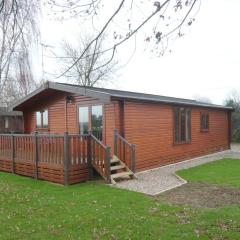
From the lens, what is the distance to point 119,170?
33.6ft

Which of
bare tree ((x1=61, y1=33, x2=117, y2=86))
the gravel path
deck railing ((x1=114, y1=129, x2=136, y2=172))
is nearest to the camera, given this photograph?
bare tree ((x1=61, y1=33, x2=117, y2=86))

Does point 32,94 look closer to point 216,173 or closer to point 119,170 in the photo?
point 119,170

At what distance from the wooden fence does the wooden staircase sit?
50 centimetres

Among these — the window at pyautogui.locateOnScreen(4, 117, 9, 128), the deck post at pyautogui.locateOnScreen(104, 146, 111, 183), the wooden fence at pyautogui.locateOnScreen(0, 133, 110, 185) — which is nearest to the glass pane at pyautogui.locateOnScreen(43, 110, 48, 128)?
the wooden fence at pyautogui.locateOnScreen(0, 133, 110, 185)

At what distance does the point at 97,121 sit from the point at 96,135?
482mm

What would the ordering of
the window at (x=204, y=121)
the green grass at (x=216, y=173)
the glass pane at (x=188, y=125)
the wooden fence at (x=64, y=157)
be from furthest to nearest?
the window at (x=204, y=121), the glass pane at (x=188, y=125), the green grass at (x=216, y=173), the wooden fence at (x=64, y=157)

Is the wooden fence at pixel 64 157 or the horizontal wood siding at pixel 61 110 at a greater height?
the horizontal wood siding at pixel 61 110

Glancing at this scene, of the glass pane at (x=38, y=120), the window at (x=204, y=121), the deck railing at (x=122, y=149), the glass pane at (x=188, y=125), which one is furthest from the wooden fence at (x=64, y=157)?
the window at (x=204, y=121)

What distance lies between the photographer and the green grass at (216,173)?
9430mm

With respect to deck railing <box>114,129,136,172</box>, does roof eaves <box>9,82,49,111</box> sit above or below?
above

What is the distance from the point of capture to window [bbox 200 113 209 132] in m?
16.4

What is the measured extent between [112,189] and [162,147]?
16.8 feet

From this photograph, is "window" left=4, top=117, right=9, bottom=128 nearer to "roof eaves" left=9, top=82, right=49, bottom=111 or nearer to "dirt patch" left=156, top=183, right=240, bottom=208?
"roof eaves" left=9, top=82, right=49, bottom=111

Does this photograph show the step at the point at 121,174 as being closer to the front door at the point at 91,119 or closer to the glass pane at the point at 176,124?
the front door at the point at 91,119
